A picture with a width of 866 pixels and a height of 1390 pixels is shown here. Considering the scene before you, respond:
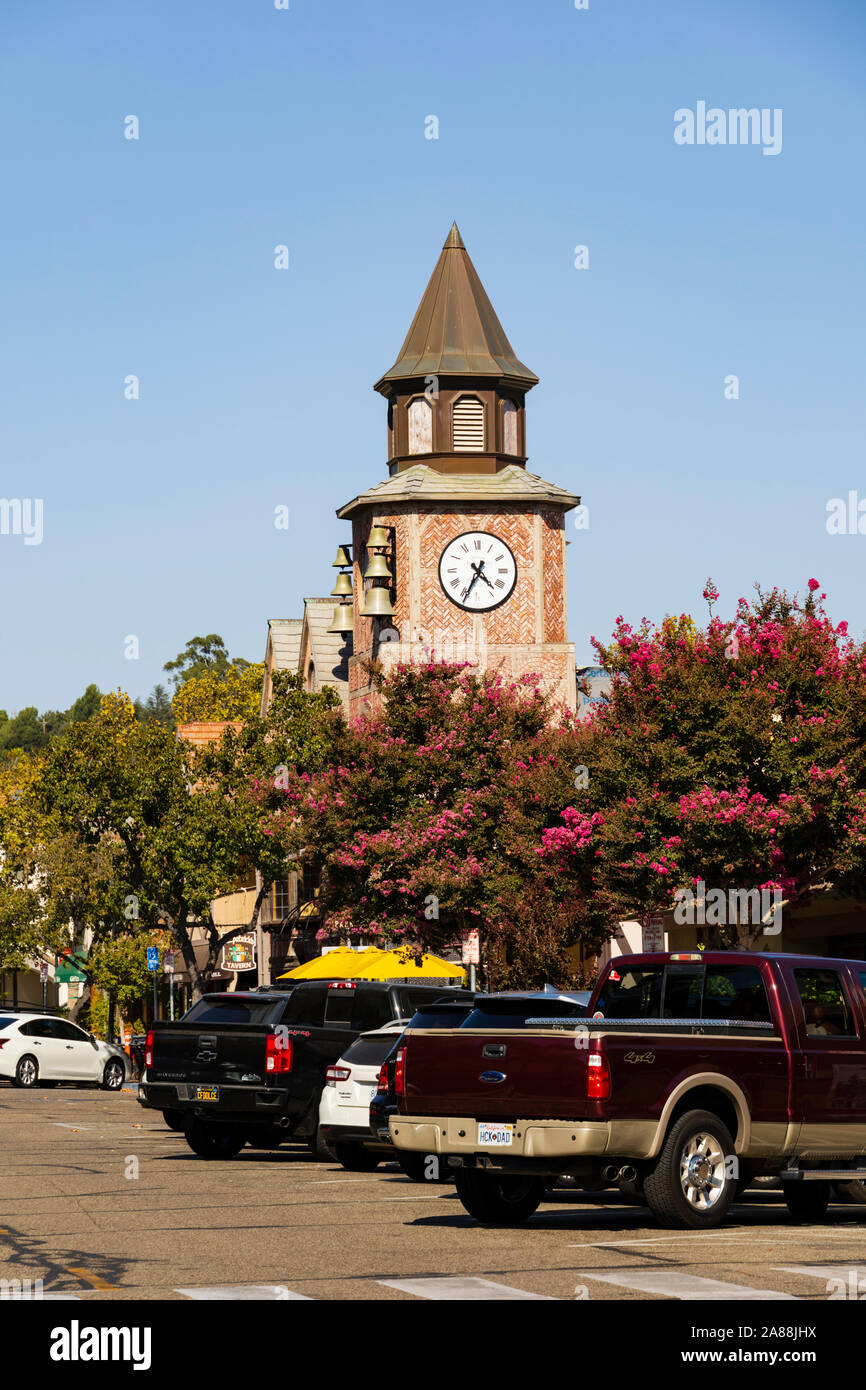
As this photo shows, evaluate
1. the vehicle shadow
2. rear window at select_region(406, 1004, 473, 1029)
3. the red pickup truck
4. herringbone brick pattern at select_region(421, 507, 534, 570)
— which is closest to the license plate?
the red pickup truck

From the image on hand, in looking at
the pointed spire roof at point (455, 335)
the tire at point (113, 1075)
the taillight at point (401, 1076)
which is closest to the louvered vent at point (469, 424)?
the pointed spire roof at point (455, 335)

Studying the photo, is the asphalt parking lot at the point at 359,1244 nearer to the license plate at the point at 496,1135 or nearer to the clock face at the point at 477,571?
the license plate at the point at 496,1135

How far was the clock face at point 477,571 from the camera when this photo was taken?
51125 millimetres

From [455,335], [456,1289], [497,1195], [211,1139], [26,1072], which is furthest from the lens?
[455,335]

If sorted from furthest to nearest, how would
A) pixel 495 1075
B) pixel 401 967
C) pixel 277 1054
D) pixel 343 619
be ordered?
1. pixel 343 619
2. pixel 401 967
3. pixel 277 1054
4. pixel 495 1075

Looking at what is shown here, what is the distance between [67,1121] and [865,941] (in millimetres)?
17465

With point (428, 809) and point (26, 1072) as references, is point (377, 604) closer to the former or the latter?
point (428, 809)

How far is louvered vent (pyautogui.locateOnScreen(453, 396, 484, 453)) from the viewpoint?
53.2 m

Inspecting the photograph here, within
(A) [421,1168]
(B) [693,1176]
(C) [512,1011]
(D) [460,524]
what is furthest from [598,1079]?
(D) [460,524]

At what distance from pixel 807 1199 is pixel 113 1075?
28.9 meters

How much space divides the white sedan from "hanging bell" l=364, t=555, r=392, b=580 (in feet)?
47.2

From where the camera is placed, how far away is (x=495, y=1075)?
13.8 m

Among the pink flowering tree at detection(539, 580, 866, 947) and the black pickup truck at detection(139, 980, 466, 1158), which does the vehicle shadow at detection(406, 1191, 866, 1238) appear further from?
the pink flowering tree at detection(539, 580, 866, 947)
